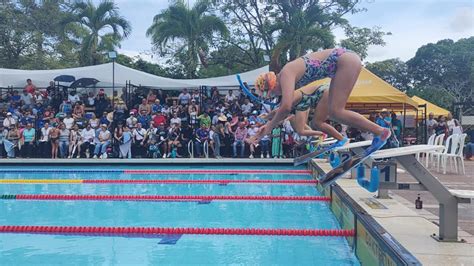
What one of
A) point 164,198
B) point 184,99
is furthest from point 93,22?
point 164,198

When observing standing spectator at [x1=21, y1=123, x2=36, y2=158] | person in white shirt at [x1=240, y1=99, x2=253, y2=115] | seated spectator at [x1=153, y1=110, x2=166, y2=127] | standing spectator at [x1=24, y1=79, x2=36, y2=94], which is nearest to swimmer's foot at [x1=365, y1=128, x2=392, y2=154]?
seated spectator at [x1=153, y1=110, x2=166, y2=127]

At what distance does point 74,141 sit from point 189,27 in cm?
837

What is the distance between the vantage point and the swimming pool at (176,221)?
14.6 feet

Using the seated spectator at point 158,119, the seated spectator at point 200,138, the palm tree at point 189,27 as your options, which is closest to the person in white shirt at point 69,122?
the seated spectator at point 158,119

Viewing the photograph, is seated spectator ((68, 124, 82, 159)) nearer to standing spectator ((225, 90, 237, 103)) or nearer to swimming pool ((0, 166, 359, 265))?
swimming pool ((0, 166, 359, 265))

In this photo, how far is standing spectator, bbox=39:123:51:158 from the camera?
44.9ft

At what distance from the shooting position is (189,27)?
786 inches

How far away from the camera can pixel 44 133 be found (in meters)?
13.7

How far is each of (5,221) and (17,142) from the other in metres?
8.42

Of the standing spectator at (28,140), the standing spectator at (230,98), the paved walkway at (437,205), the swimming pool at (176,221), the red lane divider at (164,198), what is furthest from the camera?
the standing spectator at (230,98)

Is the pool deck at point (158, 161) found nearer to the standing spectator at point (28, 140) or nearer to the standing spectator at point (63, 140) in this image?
the standing spectator at point (63, 140)

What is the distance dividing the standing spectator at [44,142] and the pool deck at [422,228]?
10062 millimetres

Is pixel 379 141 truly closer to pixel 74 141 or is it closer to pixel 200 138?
pixel 200 138

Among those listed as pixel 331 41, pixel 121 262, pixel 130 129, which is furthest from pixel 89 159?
pixel 331 41
